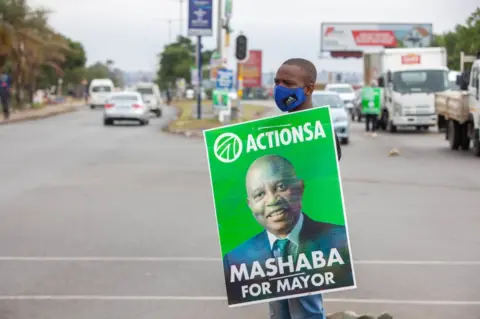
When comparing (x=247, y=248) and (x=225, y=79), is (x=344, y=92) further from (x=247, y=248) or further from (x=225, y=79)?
(x=247, y=248)

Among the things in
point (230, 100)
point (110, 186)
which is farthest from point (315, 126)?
point (230, 100)

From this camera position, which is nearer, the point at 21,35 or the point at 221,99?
the point at 221,99

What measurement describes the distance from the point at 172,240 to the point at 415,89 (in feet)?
75.6

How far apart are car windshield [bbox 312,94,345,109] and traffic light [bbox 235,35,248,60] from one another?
5.50 meters

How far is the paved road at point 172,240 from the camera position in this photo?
7.17m

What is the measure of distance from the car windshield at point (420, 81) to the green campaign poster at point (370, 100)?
282 cm

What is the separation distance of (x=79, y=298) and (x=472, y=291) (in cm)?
320

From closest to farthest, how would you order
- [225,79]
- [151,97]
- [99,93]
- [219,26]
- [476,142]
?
[476,142] < [225,79] < [219,26] < [151,97] < [99,93]

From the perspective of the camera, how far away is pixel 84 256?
9070 millimetres

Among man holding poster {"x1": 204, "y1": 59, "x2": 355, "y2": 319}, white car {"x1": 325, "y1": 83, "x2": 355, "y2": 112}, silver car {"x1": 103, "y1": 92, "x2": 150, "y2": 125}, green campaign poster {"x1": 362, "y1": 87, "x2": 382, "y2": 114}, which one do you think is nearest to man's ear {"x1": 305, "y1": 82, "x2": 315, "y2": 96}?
man holding poster {"x1": 204, "y1": 59, "x2": 355, "y2": 319}

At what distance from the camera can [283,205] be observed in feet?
16.0

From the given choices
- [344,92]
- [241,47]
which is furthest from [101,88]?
[241,47]

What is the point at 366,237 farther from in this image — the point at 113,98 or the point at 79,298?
the point at 113,98

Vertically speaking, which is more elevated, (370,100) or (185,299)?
(370,100)
